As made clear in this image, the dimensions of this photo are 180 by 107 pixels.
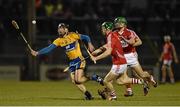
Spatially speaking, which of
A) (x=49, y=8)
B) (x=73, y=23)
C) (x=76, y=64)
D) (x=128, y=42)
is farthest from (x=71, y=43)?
(x=49, y=8)

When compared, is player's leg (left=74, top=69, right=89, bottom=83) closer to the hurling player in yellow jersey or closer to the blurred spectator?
the hurling player in yellow jersey

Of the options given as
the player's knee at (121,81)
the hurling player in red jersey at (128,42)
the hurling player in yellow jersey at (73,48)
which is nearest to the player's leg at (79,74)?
the hurling player in yellow jersey at (73,48)

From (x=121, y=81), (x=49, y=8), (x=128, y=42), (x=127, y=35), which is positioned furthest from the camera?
(x=49, y=8)

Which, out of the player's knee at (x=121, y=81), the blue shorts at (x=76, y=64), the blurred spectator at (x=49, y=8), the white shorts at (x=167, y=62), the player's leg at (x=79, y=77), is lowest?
the white shorts at (x=167, y=62)

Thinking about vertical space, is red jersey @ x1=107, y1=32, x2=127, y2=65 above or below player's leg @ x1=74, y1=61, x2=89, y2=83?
above

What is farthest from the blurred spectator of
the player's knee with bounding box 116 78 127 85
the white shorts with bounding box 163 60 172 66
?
the player's knee with bounding box 116 78 127 85

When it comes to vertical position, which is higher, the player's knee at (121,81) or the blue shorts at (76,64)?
the blue shorts at (76,64)

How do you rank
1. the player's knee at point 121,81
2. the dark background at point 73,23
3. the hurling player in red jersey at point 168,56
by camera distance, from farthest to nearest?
the dark background at point 73,23
the hurling player in red jersey at point 168,56
the player's knee at point 121,81

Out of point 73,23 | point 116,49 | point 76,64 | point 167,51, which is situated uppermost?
point 73,23

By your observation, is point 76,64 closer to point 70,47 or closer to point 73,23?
point 70,47

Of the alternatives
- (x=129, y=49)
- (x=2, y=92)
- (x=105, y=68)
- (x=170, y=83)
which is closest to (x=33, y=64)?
(x=105, y=68)

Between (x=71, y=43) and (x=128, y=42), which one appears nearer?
(x=71, y=43)

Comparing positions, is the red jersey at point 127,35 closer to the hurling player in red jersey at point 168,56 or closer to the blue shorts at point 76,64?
the blue shorts at point 76,64

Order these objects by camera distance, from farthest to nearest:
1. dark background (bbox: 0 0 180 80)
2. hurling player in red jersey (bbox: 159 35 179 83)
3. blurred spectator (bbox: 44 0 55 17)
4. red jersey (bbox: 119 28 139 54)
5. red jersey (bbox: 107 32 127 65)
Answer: blurred spectator (bbox: 44 0 55 17)
dark background (bbox: 0 0 180 80)
hurling player in red jersey (bbox: 159 35 179 83)
red jersey (bbox: 119 28 139 54)
red jersey (bbox: 107 32 127 65)
